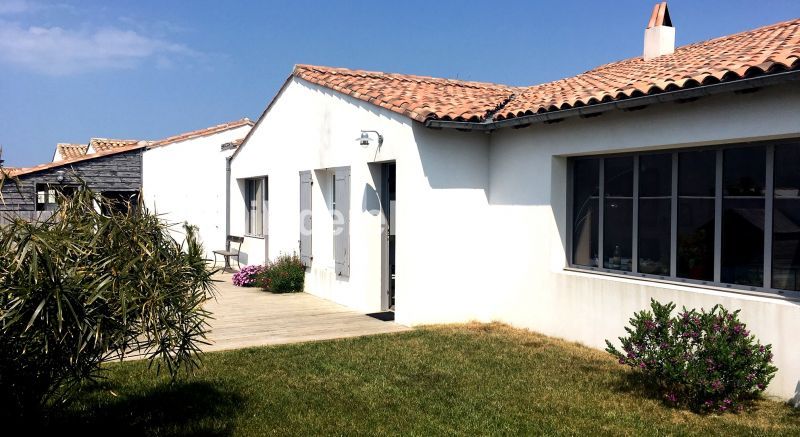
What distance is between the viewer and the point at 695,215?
764cm

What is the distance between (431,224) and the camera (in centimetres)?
1015

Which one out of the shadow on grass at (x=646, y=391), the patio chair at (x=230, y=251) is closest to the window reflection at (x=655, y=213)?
the shadow on grass at (x=646, y=391)

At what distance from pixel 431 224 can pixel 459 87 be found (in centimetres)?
377

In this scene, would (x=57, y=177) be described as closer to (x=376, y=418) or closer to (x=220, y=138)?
(x=220, y=138)

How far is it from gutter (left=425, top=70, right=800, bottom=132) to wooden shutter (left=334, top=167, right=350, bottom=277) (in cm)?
278

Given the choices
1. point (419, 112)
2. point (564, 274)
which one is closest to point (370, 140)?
point (419, 112)

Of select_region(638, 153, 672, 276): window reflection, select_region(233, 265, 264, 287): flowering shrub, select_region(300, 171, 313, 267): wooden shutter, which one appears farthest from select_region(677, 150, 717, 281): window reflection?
select_region(233, 265, 264, 287): flowering shrub

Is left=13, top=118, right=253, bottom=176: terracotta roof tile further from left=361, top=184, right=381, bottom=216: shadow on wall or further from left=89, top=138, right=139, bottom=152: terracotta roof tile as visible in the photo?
left=361, top=184, right=381, bottom=216: shadow on wall

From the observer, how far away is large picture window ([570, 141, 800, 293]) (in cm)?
679

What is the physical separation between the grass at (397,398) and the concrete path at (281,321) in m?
0.82

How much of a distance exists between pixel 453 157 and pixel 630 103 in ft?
10.4

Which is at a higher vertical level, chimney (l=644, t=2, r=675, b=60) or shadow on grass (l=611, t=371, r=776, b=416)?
chimney (l=644, t=2, r=675, b=60)

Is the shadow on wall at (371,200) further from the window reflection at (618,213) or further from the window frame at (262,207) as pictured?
the window frame at (262,207)

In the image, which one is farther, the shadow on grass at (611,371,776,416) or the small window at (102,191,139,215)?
the shadow on grass at (611,371,776,416)
